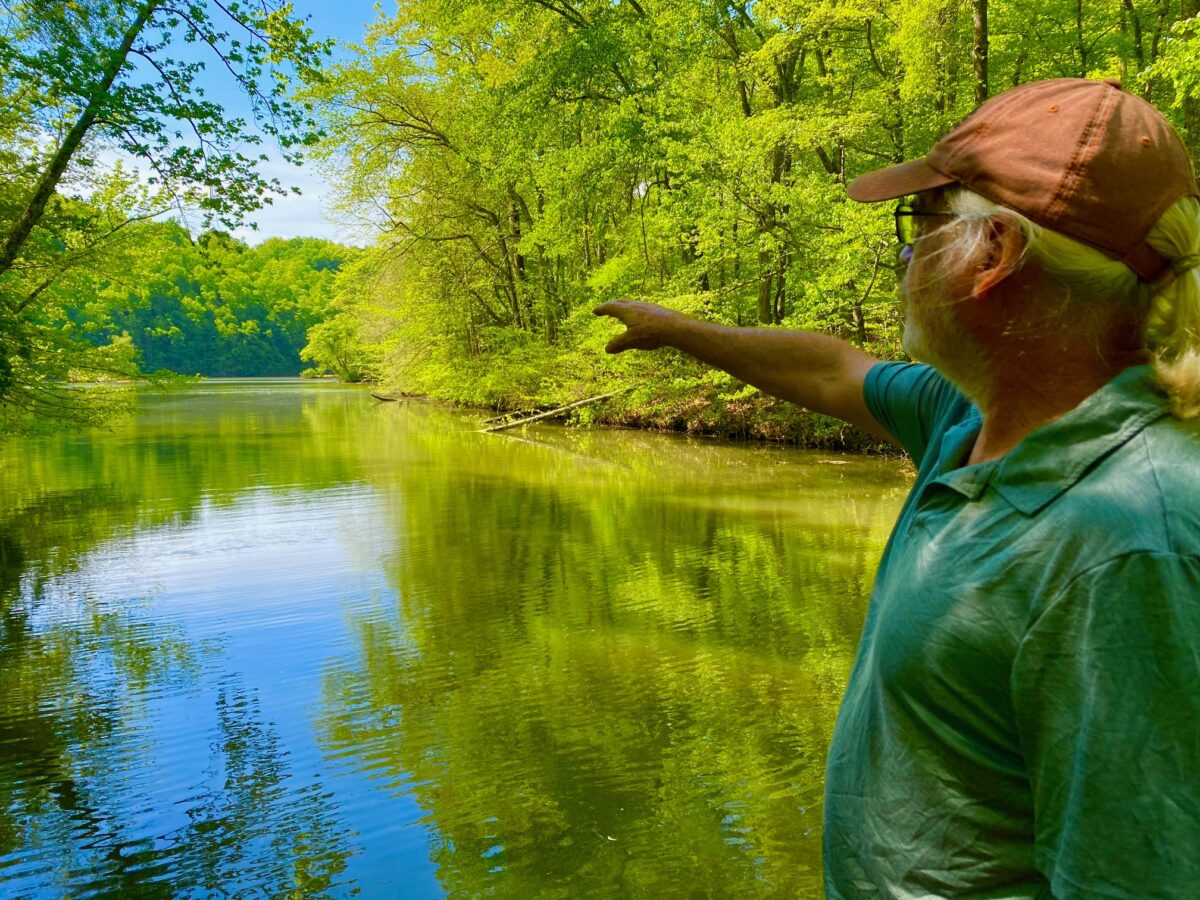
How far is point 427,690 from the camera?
5582 millimetres

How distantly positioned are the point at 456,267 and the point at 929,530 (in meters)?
28.8

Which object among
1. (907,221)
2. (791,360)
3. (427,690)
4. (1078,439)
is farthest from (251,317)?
(1078,439)

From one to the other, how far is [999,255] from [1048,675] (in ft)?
1.40

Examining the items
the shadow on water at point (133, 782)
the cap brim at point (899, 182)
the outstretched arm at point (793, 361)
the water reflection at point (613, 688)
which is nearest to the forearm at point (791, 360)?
the outstretched arm at point (793, 361)

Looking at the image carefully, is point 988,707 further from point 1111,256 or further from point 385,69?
point 385,69

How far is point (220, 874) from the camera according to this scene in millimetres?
3641

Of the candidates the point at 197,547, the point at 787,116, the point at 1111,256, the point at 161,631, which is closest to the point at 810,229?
the point at 787,116

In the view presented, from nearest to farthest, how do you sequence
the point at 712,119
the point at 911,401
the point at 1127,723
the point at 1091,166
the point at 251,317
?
the point at 1127,723, the point at 1091,166, the point at 911,401, the point at 712,119, the point at 251,317

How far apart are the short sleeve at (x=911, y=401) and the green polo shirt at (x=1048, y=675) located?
0.36 meters

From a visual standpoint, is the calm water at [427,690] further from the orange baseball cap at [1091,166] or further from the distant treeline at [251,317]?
the distant treeline at [251,317]

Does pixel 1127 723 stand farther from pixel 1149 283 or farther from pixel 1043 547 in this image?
pixel 1149 283

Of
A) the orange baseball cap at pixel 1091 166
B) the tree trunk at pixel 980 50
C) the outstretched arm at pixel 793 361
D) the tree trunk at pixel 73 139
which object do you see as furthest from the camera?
the tree trunk at pixel 980 50

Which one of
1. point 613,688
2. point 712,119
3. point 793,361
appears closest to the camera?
point 793,361

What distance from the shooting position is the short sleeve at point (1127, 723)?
68 centimetres
